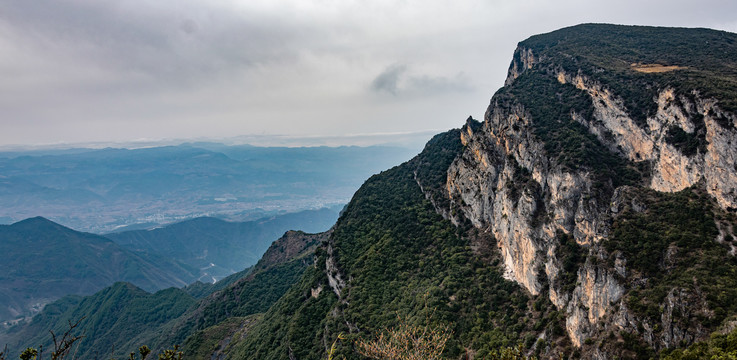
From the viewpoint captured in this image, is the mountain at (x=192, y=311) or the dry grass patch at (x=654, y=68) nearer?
the dry grass patch at (x=654, y=68)

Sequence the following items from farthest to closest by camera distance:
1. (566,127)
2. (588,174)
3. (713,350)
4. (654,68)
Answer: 1. (654,68)
2. (566,127)
3. (588,174)
4. (713,350)

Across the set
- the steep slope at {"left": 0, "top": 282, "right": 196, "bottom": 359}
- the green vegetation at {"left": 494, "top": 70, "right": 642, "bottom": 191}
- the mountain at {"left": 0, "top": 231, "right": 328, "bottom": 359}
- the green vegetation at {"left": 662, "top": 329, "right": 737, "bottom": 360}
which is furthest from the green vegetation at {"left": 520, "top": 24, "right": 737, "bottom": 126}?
the steep slope at {"left": 0, "top": 282, "right": 196, "bottom": 359}

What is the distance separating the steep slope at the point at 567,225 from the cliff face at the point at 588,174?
0.75ft

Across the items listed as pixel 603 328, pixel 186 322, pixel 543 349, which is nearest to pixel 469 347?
pixel 543 349

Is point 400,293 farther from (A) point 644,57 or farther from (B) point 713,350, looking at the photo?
(A) point 644,57

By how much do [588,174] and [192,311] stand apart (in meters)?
153

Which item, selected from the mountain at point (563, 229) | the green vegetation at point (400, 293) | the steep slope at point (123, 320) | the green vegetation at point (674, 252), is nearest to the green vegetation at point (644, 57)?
the mountain at point (563, 229)

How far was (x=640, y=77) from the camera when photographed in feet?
211

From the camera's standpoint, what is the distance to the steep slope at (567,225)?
37831 millimetres

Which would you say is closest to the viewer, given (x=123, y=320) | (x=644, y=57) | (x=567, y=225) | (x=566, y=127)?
(x=567, y=225)

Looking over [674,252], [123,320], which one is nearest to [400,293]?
[674,252]

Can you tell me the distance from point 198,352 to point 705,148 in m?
108

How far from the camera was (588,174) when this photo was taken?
2099 inches

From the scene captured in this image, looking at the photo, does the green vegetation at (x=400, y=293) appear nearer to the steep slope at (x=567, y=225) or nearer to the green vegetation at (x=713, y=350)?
the steep slope at (x=567, y=225)
